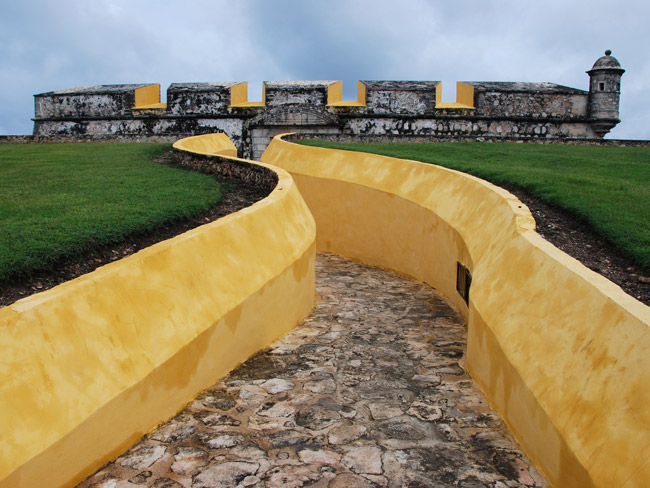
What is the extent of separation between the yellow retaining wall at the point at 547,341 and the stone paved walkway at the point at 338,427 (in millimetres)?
303

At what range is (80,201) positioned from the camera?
7.97 metres

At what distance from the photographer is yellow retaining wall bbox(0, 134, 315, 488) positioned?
322 cm

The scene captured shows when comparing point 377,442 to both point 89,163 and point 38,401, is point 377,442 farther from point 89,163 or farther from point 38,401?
point 89,163

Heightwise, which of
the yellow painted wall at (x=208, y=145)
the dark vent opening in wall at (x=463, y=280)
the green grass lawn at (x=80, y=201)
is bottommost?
the dark vent opening in wall at (x=463, y=280)

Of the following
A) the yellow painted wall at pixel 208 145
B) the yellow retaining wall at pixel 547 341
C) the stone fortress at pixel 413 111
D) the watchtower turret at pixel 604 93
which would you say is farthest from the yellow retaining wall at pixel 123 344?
the watchtower turret at pixel 604 93

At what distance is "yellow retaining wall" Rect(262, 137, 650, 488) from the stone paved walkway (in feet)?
0.99

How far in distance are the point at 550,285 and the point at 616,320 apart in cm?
Answer: 99

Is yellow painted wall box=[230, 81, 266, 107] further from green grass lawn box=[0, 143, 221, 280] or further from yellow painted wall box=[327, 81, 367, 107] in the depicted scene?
green grass lawn box=[0, 143, 221, 280]

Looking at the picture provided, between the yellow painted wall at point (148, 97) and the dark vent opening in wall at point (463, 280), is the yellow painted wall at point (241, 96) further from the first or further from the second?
the dark vent opening in wall at point (463, 280)

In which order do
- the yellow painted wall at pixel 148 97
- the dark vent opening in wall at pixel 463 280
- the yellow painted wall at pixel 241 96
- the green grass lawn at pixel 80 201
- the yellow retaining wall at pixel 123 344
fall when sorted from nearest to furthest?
1. the yellow retaining wall at pixel 123 344
2. the green grass lawn at pixel 80 201
3. the dark vent opening in wall at pixel 463 280
4. the yellow painted wall at pixel 241 96
5. the yellow painted wall at pixel 148 97

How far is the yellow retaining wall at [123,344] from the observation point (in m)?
3.22

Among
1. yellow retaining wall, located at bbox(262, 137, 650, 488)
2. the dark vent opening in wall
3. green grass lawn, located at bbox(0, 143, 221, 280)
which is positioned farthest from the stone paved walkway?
green grass lawn, located at bbox(0, 143, 221, 280)

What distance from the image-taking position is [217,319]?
4.90m

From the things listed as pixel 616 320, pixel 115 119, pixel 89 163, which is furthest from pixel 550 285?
pixel 115 119
